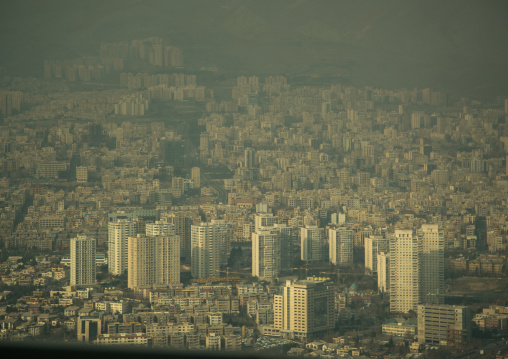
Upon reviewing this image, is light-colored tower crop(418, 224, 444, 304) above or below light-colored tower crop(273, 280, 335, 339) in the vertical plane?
above

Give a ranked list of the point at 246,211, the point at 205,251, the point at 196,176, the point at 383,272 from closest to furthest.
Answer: the point at 383,272
the point at 205,251
the point at 246,211
the point at 196,176

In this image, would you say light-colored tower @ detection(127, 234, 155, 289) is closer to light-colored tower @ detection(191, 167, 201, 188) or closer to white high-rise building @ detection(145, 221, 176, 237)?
white high-rise building @ detection(145, 221, 176, 237)

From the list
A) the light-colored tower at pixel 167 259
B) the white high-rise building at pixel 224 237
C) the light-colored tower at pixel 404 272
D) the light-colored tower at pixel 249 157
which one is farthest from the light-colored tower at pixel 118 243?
the light-colored tower at pixel 249 157

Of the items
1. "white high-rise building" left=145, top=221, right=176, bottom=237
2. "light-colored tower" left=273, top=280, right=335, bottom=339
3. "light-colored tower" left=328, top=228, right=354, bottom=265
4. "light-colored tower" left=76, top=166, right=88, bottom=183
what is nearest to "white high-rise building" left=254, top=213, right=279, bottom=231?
"light-colored tower" left=328, top=228, right=354, bottom=265

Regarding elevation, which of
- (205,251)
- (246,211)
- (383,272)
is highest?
(246,211)

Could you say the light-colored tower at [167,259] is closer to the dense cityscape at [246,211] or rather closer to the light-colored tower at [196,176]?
the dense cityscape at [246,211]

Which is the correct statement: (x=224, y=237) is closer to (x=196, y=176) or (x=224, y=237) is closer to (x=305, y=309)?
(x=196, y=176)

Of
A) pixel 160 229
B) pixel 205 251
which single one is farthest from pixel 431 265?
pixel 160 229
